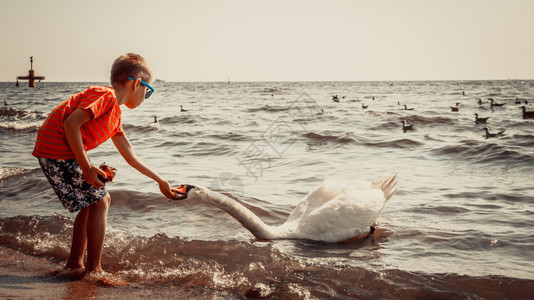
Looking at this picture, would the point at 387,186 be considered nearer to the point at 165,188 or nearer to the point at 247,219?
the point at 247,219

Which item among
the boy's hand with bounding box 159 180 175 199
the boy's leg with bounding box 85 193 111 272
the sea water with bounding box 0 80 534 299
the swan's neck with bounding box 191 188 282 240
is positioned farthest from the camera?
the swan's neck with bounding box 191 188 282 240

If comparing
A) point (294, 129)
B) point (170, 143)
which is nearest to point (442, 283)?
point (170, 143)

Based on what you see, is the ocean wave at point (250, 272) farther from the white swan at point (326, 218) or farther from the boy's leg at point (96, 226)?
the boy's leg at point (96, 226)

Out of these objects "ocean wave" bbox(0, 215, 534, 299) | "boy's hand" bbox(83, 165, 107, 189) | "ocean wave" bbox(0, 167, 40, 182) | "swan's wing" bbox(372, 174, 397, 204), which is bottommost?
A: "ocean wave" bbox(0, 167, 40, 182)

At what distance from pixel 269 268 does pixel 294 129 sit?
13665 millimetres

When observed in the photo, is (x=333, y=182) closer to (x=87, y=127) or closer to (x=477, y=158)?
(x=87, y=127)

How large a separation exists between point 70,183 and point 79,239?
0.62m

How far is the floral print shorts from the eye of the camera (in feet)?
11.6

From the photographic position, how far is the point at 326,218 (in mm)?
5203

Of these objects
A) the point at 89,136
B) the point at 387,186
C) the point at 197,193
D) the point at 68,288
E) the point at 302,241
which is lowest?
the point at 302,241

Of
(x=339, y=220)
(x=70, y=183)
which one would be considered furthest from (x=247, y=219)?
(x=70, y=183)

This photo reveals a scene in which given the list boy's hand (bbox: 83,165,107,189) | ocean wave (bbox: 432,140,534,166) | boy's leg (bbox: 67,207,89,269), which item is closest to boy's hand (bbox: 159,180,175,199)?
boy's hand (bbox: 83,165,107,189)

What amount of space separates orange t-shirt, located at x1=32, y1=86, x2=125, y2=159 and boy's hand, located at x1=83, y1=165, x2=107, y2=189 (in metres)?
0.32

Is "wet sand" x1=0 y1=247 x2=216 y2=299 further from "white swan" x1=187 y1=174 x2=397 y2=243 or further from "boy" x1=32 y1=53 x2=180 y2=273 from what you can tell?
"white swan" x1=187 y1=174 x2=397 y2=243
